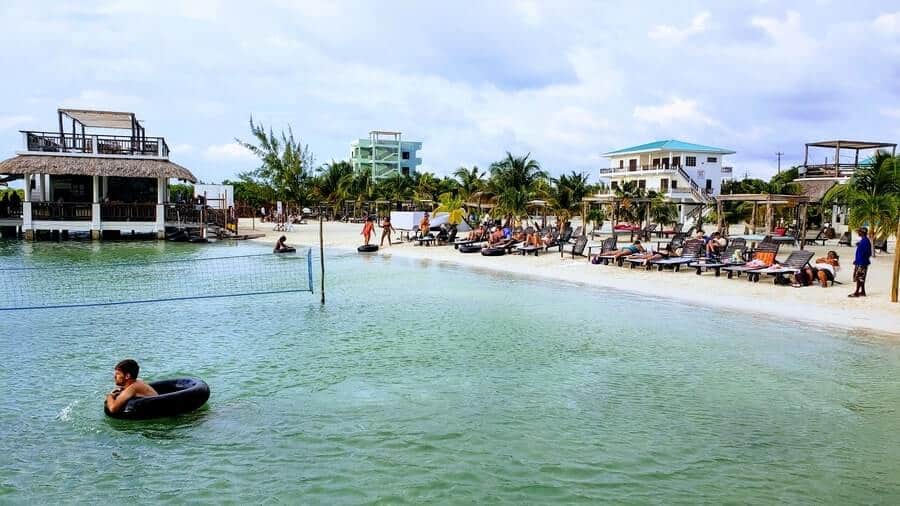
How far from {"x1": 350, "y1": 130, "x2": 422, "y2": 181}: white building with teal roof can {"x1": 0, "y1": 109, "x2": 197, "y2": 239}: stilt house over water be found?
60010 mm

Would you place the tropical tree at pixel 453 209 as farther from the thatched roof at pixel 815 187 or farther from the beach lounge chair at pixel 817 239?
the thatched roof at pixel 815 187

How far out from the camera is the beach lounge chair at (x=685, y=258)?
21797 millimetres

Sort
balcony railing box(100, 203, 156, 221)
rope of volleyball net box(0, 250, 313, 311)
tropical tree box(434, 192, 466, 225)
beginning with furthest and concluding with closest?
tropical tree box(434, 192, 466, 225)
balcony railing box(100, 203, 156, 221)
rope of volleyball net box(0, 250, 313, 311)

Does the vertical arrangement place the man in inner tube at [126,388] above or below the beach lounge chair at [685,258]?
below

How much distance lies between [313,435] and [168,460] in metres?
1.61

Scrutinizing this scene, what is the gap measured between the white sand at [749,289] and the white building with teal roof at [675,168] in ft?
Answer: 129

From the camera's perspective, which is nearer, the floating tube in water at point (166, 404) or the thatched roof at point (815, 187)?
the floating tube in water at point (166, 404)

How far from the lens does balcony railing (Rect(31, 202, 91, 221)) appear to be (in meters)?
35.3

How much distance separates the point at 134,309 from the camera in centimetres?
1627

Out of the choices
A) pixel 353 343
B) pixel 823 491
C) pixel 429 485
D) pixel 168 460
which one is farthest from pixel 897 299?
pixel 168 460

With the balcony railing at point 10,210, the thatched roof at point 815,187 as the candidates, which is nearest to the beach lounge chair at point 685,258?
the thatched roof at point 815,187

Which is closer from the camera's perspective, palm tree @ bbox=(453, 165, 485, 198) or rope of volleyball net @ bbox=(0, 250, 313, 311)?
rope of volleyball net @ bbox=(0, 250, 313, 311)

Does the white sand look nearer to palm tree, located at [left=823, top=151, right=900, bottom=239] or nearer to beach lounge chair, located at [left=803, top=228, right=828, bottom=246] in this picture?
palm tree, located at [left=823, top=151, right=900, bottom=239]

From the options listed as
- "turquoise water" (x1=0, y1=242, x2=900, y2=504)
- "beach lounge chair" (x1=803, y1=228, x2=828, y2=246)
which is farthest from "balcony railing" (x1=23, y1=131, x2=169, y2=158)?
"beach lounge chair" (x1=803, y1=228, x2=828, y2=246)
